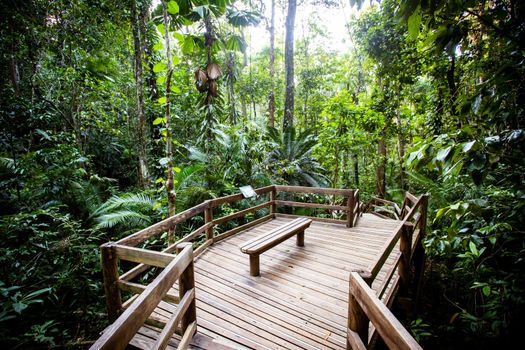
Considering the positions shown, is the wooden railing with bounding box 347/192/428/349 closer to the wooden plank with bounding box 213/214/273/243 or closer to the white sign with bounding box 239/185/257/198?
the white sign with bounding box 239/185/257/198

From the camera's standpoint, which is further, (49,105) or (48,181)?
(49,105)

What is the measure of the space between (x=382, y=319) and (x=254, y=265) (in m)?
2.34

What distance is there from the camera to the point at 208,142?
6.66 m

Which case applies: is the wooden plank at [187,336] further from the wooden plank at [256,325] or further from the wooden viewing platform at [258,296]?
the wooden plank at [256,325]

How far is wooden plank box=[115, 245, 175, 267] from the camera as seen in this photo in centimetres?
212

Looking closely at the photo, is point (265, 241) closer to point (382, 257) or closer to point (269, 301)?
point (269, 301)

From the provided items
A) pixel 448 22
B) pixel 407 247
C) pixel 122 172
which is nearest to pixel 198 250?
pixel 407 247

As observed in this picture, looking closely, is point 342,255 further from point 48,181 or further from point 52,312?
point 48,181

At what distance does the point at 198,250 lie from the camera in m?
4.20

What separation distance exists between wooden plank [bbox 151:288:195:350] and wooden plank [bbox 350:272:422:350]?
1375 millimetres

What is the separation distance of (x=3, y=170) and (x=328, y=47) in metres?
15.7

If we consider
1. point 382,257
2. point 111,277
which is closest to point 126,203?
point 111,277

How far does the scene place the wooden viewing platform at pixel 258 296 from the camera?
1.68 meters

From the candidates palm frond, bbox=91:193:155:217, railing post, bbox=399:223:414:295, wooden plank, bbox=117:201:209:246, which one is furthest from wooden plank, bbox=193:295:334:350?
palm frond, bbox=91:193:155:217
